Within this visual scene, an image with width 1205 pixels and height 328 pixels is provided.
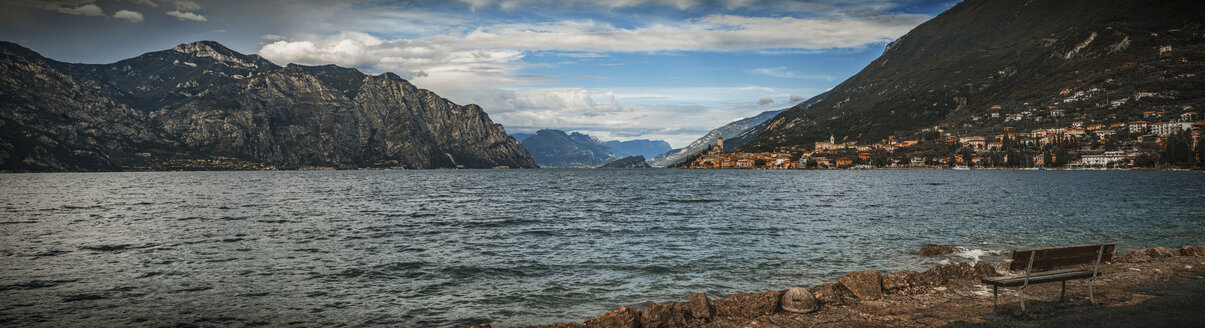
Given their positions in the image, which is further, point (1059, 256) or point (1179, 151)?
point (1179, 151)

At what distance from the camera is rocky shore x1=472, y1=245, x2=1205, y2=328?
11.2 metres

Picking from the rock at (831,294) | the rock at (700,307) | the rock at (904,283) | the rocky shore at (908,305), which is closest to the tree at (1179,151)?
the rocky shore at (908,305)

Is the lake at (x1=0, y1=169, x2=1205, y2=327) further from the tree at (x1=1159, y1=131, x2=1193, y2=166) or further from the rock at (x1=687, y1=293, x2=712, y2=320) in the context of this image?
the tree at (x1=1159, y1=131, x2=1193, y2=166)

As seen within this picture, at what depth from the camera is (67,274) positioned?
21719 mm

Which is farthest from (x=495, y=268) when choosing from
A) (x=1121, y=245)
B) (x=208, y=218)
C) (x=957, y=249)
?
(x=208, y=218)

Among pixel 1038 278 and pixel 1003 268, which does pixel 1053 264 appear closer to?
pixel 1038 278

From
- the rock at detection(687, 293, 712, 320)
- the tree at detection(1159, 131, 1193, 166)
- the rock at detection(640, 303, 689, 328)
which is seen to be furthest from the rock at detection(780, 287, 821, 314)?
the tree at detection(1159, 131, 1193, 166)

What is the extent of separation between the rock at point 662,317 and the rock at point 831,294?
356 centimetres

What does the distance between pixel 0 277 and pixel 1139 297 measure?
117ft

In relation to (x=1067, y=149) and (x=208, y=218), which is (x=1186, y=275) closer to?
(x=208, y=218)

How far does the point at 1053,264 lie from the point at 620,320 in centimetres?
1008

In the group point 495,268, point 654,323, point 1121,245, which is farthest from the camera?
point 1121,245

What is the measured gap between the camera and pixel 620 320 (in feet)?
38.7

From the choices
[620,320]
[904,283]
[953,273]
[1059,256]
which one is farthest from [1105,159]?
[620,320]
